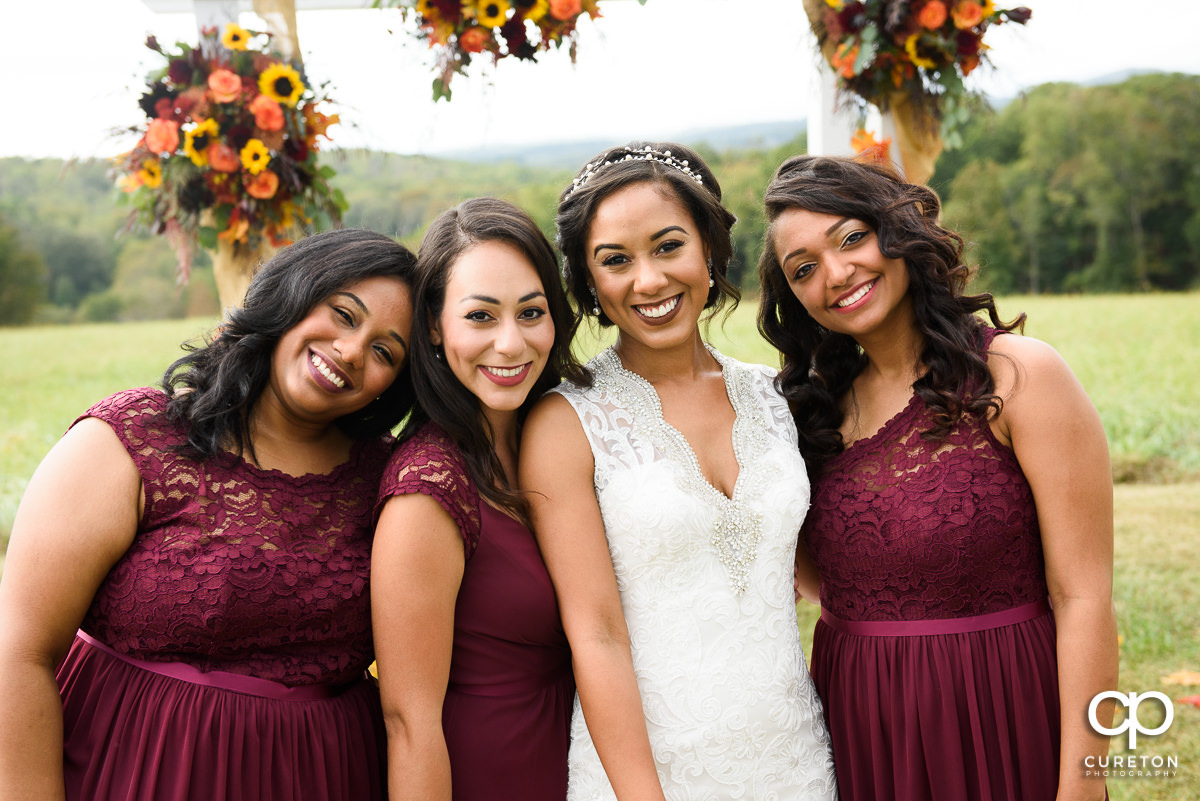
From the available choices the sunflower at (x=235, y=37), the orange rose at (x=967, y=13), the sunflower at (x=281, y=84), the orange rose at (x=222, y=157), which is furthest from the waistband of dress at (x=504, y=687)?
the orange rose at (x=967, y=13)

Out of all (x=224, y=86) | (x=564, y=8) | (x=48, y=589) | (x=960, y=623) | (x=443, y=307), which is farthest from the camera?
(x=224, y=86)

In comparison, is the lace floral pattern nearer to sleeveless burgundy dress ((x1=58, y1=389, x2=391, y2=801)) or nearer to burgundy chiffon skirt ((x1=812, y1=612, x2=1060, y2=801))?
sleeveless burgundy dress ((x1=58, y1=389, x2=391, y2=801))

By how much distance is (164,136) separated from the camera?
11.5 feet

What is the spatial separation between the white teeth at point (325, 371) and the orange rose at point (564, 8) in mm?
1711

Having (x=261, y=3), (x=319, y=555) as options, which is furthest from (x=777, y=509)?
(x=261, y=3)

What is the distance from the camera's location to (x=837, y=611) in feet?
9.12

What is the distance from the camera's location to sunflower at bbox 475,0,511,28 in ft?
10.8

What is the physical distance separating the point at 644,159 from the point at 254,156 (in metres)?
1.75

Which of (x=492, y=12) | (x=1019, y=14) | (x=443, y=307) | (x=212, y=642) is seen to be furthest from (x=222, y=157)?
(x=1019, y=14)

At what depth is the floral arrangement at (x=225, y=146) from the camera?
11.5ft

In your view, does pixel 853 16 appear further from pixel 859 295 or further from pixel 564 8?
pixel 859 295

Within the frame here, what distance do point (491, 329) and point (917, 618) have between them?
57.0 inches

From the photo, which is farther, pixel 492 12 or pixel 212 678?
pixel 492 12

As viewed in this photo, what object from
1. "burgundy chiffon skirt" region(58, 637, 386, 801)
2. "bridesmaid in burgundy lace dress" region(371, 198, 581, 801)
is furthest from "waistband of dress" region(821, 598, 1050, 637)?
"burgundy chiffon skirt" region(58, 637, 386, 801)
